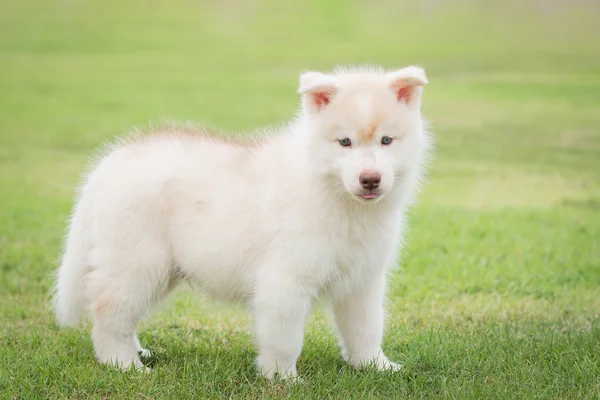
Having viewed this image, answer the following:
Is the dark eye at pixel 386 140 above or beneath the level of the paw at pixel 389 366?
above

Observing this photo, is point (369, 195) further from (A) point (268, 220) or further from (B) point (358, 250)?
(A) point (268, 220)

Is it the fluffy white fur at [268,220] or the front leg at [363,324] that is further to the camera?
the front leg at [363,324]

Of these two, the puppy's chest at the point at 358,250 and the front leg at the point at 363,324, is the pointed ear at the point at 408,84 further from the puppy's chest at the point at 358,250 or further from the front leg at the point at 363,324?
the front leg at the point at 363,324

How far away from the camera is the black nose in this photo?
4.38 m

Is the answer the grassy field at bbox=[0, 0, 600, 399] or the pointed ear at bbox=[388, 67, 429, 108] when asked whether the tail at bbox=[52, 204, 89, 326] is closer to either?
the grassy field at bbox=[0, 0, 600, 399]

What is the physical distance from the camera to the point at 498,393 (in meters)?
4.81

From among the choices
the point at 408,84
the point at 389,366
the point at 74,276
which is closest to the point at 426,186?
the point at 389,366

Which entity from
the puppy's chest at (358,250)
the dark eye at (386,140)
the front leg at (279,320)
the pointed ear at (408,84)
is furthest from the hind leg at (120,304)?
the pointed ear at (408,84)

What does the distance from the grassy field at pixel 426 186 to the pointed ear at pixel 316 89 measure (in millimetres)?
1527

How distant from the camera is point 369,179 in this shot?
438 centimetres

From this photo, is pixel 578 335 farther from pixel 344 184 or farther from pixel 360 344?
pixel 344 184

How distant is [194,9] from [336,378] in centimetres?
2148

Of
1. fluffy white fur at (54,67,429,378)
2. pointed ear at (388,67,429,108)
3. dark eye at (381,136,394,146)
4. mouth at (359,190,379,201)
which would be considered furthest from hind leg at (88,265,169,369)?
pointed ear at (388,67,429,108)

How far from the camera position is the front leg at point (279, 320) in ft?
15.7
